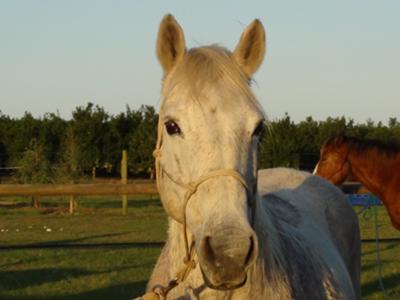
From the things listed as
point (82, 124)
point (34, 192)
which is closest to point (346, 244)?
point (34, 192)

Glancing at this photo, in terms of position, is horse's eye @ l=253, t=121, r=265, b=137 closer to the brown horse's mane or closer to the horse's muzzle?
the horse's muzzle

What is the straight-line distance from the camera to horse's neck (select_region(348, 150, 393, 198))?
8797 millimetres

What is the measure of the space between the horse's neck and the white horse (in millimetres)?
6180

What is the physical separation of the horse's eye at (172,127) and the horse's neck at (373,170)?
6.77 meters

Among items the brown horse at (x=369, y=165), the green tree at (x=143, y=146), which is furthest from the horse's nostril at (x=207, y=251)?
the green tree at (x=143, y=146)

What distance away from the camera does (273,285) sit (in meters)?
2.45

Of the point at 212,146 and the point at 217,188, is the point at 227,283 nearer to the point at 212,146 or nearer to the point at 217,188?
the point at 217,188

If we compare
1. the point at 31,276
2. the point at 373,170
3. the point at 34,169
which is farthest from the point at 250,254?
the point at 34,169

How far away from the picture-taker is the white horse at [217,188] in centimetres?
211

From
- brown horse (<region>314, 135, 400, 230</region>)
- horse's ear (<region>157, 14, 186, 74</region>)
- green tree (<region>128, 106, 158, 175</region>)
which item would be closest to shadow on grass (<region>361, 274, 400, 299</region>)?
brown horse (<region>314, 135, 400, 230</region>)

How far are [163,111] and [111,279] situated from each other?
19.7 feet

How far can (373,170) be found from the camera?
8.90 m

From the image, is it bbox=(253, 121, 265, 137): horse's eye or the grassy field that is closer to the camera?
bbox=(253, 121, 265, 137): horse's eye

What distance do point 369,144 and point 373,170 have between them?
1.45ft
